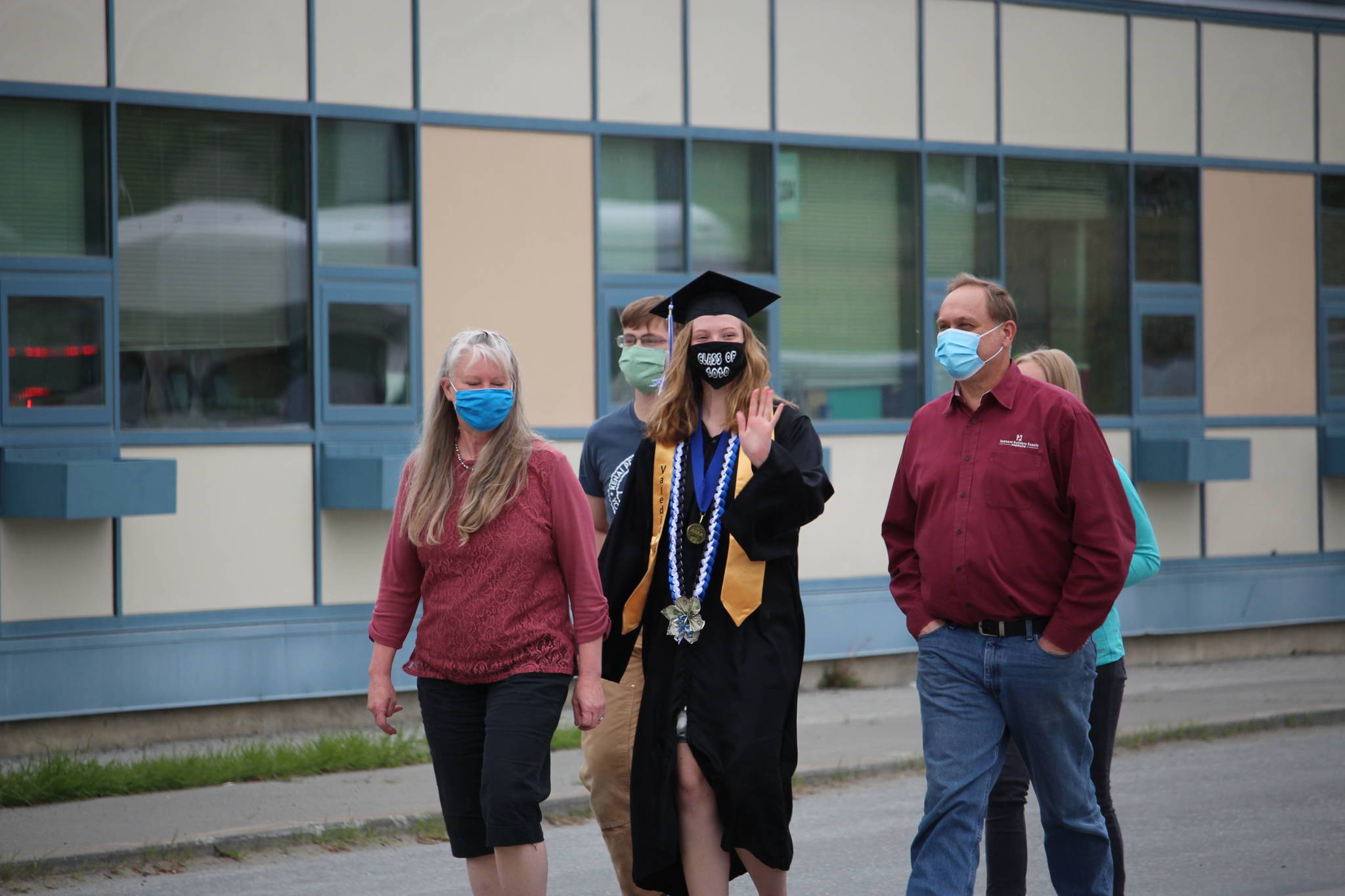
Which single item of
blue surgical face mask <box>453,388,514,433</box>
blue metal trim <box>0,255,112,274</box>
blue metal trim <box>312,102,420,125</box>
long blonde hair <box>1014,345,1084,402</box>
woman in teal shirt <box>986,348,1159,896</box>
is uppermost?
blue metal trim <box>312,102,420,125</box>

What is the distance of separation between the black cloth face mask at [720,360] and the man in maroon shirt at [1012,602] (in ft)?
2.12

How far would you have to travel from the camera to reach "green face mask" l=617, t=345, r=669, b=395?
242 inches

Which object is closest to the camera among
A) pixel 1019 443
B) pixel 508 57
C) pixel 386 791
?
pixel 1019 443

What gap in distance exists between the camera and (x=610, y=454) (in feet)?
19.3

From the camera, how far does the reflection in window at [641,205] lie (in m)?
11.7

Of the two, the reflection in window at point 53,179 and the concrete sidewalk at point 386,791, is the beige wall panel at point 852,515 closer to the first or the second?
the concrete sidewalk at point 386,791

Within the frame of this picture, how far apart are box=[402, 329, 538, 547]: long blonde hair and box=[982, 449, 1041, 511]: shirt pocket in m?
1.39

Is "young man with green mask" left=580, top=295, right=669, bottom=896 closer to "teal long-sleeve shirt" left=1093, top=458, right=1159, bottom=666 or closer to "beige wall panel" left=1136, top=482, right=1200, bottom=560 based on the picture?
"teal long-sleeve shirt" left=1093, top=458, right=1159, bottom=666

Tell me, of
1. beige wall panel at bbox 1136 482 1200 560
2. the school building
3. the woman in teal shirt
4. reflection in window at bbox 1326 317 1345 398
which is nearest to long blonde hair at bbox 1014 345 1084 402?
the woman in teal shirt

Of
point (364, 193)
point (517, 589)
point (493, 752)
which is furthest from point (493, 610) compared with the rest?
point (364, 193)

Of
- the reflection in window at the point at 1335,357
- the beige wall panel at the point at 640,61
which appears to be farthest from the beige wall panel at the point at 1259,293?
the beige wall panel at the point at 640,61

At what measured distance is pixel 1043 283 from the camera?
13.6 meters

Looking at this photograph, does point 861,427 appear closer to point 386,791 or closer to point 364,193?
point 364,193

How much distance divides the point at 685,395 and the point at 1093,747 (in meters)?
1.83
